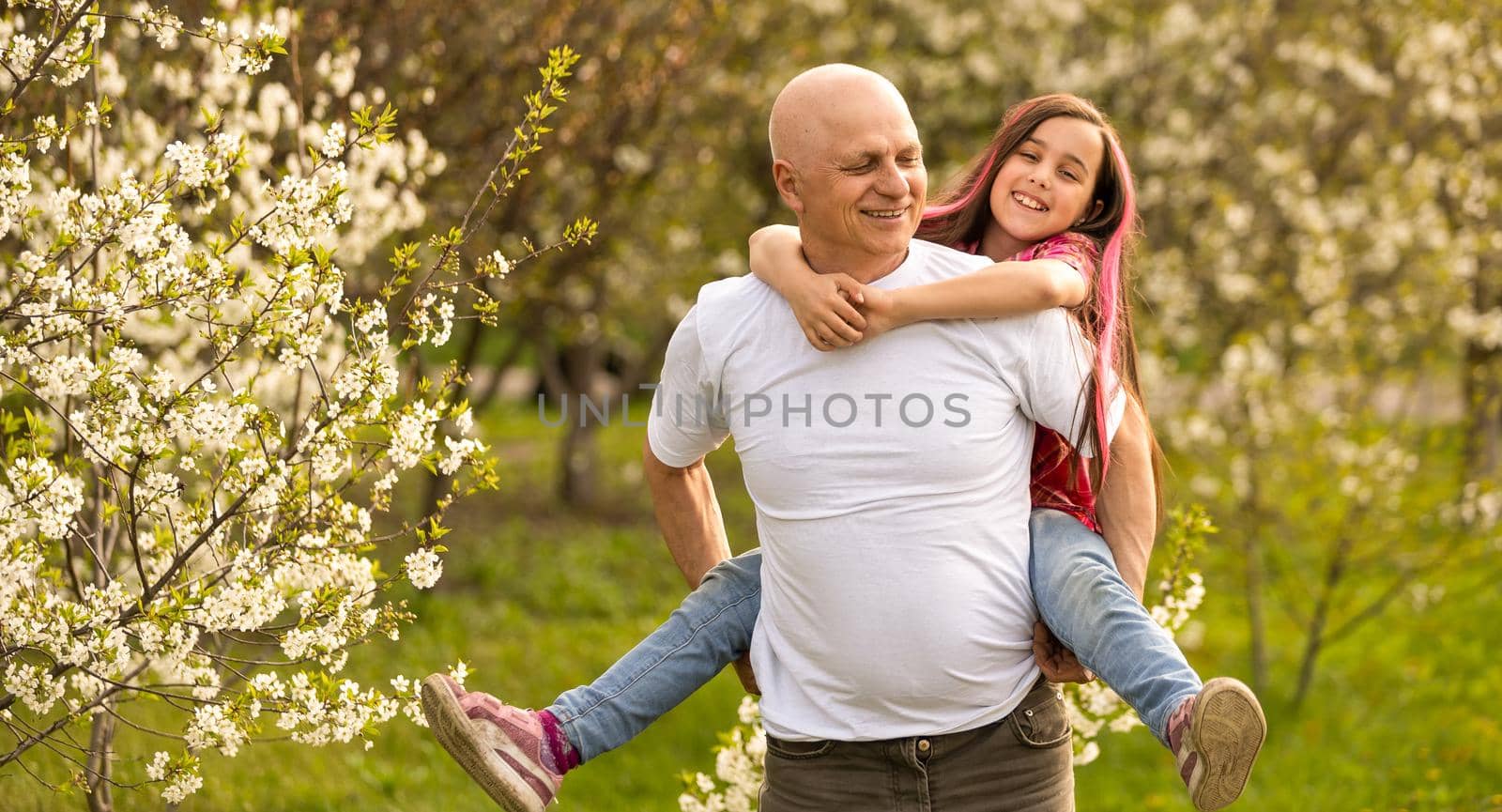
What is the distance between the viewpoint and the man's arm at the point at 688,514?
3.12 m

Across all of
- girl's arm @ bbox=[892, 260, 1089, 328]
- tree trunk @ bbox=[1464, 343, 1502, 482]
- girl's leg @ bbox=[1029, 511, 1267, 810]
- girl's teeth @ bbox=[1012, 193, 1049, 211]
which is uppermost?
girl's teeth @ bbox=[1012, 193, 1049, 211]

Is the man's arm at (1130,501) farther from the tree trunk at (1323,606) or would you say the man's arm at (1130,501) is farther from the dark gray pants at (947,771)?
the tree trunk at (1323,606)

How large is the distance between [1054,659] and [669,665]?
800 mm

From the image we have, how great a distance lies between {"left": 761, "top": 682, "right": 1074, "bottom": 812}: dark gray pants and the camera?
105 inches

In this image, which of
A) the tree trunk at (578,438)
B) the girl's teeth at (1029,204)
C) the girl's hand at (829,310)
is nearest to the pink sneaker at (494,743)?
the girl's hand at (829,310)

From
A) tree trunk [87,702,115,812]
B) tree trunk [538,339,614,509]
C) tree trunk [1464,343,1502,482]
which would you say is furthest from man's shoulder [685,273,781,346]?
tree trunk [538,339,614,509]

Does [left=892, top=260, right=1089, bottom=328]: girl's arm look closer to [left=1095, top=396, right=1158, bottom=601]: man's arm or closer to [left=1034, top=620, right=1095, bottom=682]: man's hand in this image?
[left=1095, top=396, right=1158, bottom=601]: man's arm

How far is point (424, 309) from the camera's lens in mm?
3248

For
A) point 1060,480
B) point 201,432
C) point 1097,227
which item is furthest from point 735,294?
point 201,432

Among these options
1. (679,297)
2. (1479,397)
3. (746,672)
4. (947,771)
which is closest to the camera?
(947,771)

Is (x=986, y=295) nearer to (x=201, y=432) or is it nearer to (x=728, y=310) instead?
(x=728, y=310)

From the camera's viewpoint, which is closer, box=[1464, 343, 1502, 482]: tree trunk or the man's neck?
the man's neck

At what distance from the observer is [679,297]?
10.4 m

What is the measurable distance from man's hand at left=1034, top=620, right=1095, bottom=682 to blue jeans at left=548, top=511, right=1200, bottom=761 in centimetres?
4
